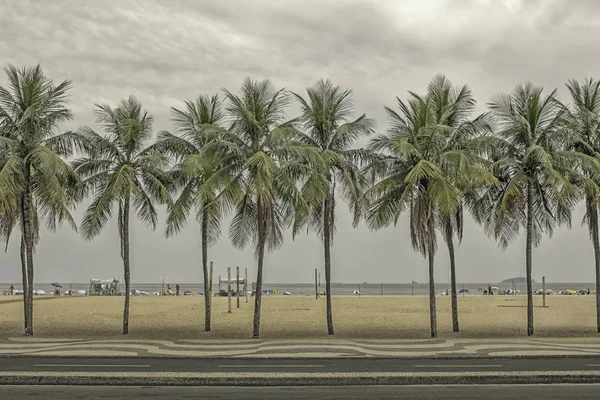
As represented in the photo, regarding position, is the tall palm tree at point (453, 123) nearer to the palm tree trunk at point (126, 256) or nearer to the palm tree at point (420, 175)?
the palm tree at point (420, 175)

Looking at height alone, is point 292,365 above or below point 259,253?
below

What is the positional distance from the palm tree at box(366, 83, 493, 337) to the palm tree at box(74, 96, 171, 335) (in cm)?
848

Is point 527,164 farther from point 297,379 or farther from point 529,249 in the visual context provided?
point 297,379

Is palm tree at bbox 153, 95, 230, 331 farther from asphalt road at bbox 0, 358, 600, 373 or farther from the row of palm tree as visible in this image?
asphalt road at bbox 0, 358, 600, 373

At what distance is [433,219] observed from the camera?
25.7m

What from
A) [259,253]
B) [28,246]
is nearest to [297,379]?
[259,253]

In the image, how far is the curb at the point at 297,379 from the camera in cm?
1443

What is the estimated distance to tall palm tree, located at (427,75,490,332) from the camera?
25.6m

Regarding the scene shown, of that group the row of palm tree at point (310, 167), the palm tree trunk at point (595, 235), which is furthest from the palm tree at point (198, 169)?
the palm tree trunk at point (595, 235)

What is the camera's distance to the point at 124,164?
2627 centimetres

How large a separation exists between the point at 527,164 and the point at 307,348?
11508mm

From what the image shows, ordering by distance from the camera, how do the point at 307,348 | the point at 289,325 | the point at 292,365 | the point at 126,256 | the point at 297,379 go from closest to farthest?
the point at 297,379
the point at 292,365
the point at 307,348
the point at 126,256
the point at 289,325

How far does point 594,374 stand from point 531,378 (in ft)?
4.94

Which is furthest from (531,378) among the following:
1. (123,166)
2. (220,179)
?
(123,166)
